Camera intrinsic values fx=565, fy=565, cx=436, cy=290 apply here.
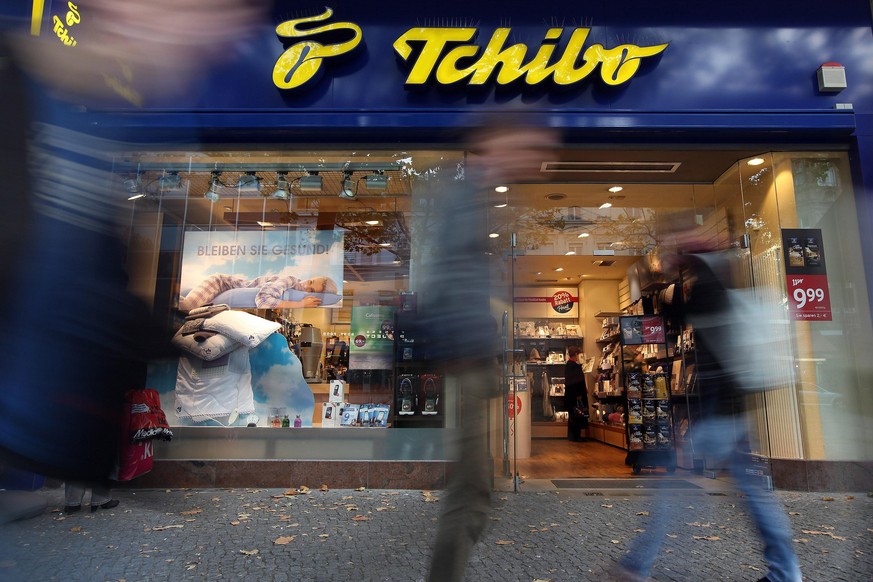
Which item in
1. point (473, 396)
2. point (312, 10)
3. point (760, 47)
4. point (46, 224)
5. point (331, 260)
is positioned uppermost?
point (312, 10)

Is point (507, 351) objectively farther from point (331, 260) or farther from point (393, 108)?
point (393, 108)

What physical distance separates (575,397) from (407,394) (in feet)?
19.4

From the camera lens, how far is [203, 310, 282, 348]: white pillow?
5039 mm

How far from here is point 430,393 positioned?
640cm

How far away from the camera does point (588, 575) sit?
3443mm

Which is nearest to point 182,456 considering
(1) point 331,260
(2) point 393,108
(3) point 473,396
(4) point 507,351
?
(1) point 331,260

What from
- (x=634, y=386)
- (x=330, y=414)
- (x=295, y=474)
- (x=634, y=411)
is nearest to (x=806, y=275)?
(x=634, y=386)

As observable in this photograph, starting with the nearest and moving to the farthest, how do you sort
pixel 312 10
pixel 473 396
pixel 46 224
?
pixel 46 224 < pixel 473 396 < pixel 312 10

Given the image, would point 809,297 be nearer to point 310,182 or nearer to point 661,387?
point 661,387

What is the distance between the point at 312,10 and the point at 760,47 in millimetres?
5169

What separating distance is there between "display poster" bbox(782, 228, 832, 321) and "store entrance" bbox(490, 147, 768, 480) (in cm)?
94

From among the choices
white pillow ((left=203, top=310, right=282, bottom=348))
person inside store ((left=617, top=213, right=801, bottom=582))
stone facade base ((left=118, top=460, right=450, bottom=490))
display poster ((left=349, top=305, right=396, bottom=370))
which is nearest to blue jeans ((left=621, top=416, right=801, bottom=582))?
person inside store ((left=617, top=213, right=801, bottom=582))

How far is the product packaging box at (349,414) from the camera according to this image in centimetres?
643

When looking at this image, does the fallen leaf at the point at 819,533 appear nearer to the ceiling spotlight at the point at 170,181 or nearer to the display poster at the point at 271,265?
the display poster at the point at 271,265
